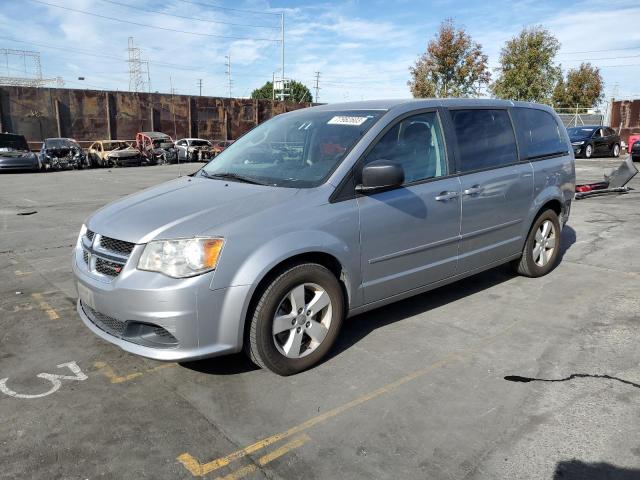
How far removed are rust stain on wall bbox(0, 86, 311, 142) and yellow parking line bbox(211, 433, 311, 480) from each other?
99.2ft

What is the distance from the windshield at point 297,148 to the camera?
3758 millimetres

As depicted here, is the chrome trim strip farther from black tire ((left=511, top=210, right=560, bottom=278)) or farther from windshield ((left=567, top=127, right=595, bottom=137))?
windshield ((left=567, top=127, right=595, bottom=137))

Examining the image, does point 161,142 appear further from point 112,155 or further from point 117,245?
point 117,245

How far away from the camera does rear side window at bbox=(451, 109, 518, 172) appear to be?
4480 mm

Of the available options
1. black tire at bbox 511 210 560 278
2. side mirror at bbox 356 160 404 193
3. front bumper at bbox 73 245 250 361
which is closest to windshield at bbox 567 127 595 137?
black tire at bbox 511 210 560 278

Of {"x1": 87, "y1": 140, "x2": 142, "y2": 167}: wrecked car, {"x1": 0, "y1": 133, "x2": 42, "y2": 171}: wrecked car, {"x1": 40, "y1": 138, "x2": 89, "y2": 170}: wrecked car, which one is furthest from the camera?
{"x1": 87, "y1": 140, "x2": 142, "y2": 167}: wrecked car

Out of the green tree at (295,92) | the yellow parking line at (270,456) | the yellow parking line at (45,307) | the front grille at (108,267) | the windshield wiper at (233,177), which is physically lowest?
the yellow parking line at (270,456)

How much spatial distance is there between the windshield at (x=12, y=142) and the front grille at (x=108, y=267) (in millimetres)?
20930

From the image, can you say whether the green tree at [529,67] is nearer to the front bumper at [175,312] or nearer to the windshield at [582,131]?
the windshield at [582,131]

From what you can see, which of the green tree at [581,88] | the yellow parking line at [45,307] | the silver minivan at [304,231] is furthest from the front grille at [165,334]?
the green tree at [581,88]

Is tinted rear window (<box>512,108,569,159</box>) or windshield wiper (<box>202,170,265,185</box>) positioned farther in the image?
tinted rear window (<box>512,108,569,159</box>)

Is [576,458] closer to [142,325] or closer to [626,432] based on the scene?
[626,432]

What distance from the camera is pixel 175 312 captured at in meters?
3.01

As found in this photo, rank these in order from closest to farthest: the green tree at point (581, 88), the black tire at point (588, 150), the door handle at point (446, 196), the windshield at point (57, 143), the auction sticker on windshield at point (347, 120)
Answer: the auction sticker on windshield at point (347, 120), the door handle at point (446, 196), the windshield at point (57, 143), the black tire at point (588, 150), the green tree at point (581, 88)
